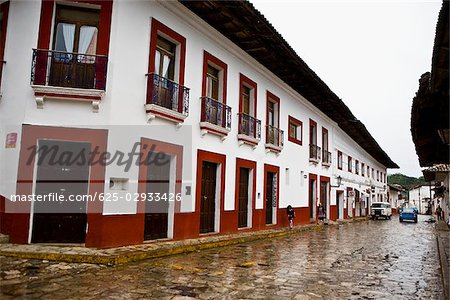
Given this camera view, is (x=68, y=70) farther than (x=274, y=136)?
No

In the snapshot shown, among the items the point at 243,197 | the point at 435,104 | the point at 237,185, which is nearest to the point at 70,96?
the point at 237,185

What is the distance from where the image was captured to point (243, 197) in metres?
13.9

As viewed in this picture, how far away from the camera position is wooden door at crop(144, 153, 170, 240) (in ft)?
32.1

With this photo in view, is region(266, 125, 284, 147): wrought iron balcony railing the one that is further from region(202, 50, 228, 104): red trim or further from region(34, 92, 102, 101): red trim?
region(34, 92, 102, 101): red trim

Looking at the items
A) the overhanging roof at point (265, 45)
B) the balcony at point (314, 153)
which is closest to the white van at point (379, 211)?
the balcony at point (314, 153)

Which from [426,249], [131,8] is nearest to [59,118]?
[131,8]

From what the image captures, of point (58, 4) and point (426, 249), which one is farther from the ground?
point (58, 4)

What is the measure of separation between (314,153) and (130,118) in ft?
45.8

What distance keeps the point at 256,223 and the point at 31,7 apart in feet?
→ 33.6

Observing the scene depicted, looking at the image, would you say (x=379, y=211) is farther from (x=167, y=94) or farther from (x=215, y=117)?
(x=167, y=94)

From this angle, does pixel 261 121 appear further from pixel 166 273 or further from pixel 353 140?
pixel 353 140

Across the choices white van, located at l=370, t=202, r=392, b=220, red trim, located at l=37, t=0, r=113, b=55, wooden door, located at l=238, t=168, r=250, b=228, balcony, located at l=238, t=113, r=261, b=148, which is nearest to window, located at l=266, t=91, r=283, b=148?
balcony, located at l=238, t=113, r=261, b=148

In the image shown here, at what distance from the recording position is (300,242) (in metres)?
12.7

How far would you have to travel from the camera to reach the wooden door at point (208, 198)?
11.7 m
